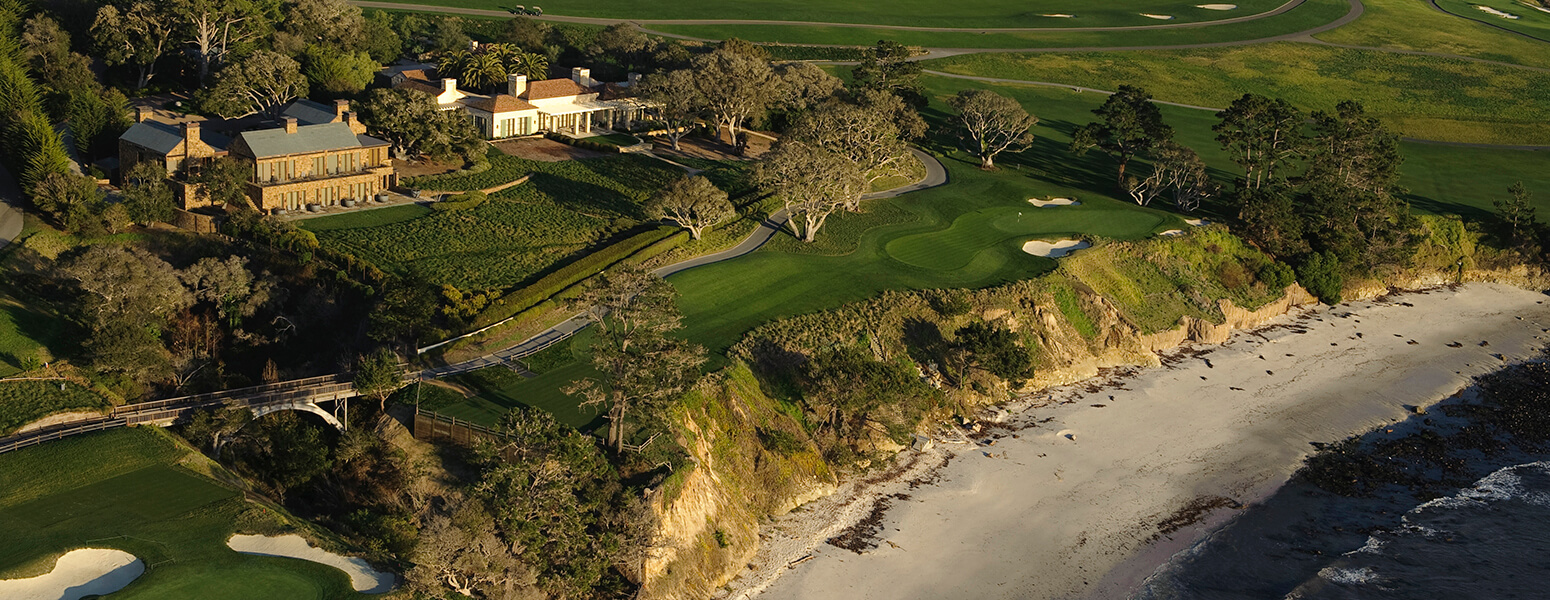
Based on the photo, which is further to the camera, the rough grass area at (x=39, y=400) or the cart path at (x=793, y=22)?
the cart path at (x=793, y=22)

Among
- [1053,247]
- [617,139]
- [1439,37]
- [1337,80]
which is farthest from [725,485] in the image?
[1439,37]

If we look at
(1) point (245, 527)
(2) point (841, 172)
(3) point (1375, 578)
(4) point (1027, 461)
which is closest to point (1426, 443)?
(3) point (1375, 578)

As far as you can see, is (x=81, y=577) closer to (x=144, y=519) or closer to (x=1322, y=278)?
(x=144, y=519)

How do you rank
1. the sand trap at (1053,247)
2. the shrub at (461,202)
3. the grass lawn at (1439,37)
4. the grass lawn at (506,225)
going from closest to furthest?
the grass lawn at (506,225)
the sand trap at (1053,247)
the shrub at (461,202)
the grass lawn at (1439,37)

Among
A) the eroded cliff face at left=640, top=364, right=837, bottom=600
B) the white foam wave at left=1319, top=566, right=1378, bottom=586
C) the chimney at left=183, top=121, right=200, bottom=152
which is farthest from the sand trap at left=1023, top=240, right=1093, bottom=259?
the chimney at left=183, top=121, right=200, bottom=152

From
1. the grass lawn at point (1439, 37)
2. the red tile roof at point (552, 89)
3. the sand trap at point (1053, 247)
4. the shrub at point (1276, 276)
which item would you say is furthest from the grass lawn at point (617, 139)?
the grass lawn at point (1439, 37)

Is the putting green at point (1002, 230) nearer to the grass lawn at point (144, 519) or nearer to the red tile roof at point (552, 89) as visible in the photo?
the red tile roof at point (552, 89)

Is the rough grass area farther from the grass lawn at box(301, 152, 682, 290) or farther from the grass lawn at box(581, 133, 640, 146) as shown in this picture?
the grass lawn at box(581, 133, 640, 146)
